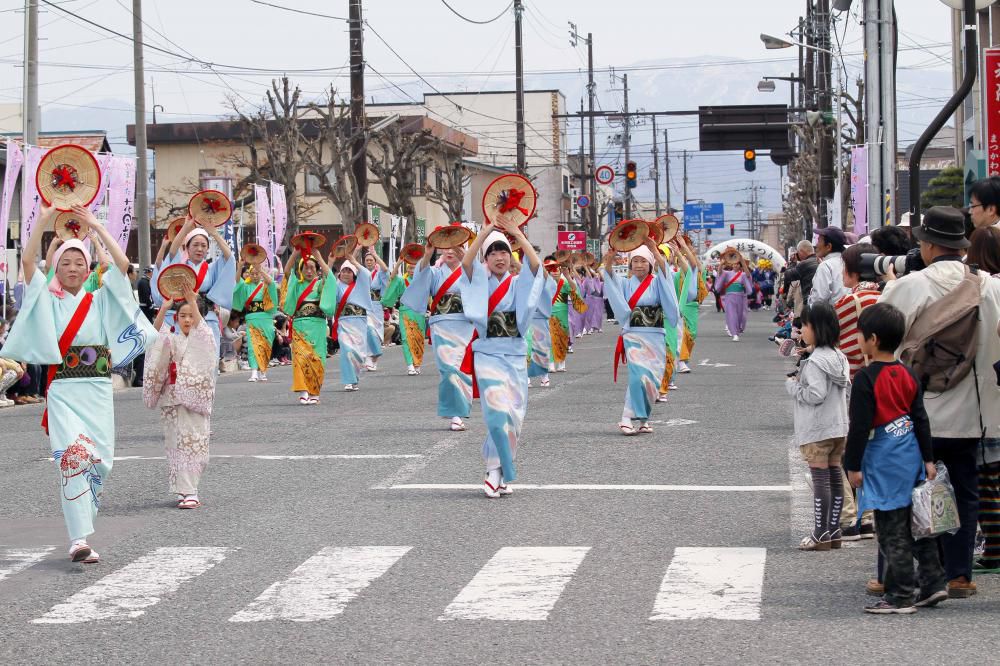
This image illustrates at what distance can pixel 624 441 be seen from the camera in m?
13.6

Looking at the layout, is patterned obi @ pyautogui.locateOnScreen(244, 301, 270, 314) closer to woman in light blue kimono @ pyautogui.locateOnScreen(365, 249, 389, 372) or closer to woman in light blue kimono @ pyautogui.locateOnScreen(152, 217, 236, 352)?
woman in light blue kimono @ pyautogui.locateOnScreen(365, 249, 389, 372)

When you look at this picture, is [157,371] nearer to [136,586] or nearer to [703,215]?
[136,586]

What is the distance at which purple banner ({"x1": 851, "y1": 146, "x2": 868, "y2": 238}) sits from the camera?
2520 cm

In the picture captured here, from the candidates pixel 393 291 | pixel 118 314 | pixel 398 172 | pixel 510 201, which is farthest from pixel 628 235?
pixel 398 172

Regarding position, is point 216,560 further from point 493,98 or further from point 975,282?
point 493,98

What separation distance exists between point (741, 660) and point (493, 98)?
81.3 m

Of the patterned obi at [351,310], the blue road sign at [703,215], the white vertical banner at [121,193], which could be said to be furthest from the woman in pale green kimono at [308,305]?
the blue road sign at [703,215]

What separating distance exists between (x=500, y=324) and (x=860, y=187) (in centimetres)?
1614

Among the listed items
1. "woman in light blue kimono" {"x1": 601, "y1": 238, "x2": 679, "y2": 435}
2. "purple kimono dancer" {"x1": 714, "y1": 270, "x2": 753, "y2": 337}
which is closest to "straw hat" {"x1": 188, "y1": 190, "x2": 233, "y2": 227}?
"woman in light blue kimono" {"x1": 601, "y1": 238, "x2": 679, "y2": 435}

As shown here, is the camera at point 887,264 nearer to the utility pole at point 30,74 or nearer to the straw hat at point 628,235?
the straw hat at point 628,235

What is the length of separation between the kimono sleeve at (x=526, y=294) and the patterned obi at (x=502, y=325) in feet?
0.15

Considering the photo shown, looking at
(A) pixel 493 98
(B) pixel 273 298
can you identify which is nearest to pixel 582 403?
(B) pixel 273 298

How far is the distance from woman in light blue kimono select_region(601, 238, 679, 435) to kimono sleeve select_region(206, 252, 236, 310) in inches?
169

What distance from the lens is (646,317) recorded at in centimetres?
1474
